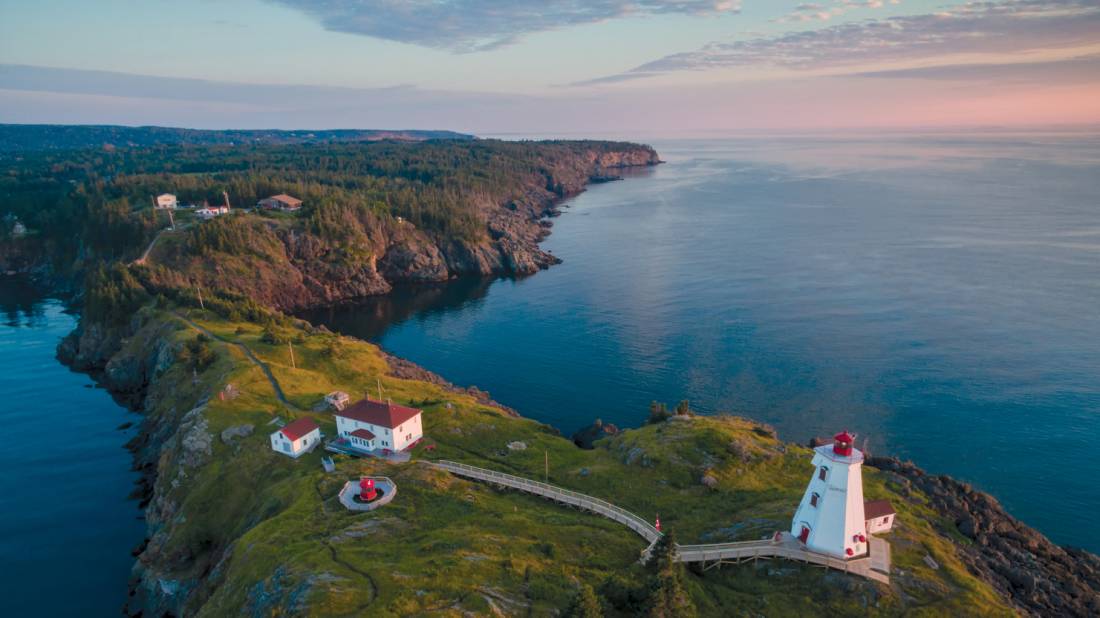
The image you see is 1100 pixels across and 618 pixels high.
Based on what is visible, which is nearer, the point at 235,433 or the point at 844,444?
the point at 844,444

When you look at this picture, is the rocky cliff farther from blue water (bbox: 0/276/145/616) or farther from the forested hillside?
blue water (bbox: 0/276/145/616)

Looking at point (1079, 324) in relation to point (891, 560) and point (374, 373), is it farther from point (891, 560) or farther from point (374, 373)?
point (374, 373)

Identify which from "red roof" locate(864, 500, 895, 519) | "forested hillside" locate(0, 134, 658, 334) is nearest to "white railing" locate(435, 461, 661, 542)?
"red roof" locate(864, 500, 895, 519)

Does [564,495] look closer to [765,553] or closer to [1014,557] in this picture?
[765,553]

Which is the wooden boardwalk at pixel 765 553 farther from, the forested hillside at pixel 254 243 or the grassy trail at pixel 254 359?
the forested hillside at pixel 254 243

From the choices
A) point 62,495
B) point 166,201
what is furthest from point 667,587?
point 166,201

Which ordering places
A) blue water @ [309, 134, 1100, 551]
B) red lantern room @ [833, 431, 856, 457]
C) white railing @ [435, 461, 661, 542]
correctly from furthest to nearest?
blue water @ [309, 134, 1100, 551]
white railing @ [435, 461, 661, 542]
red lantern room @ [833, 431, 856, 457]

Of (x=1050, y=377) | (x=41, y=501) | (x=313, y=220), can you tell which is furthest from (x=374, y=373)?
(x=1050, y=377)
